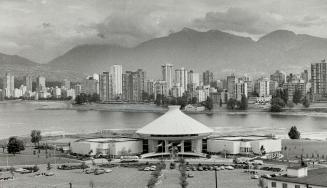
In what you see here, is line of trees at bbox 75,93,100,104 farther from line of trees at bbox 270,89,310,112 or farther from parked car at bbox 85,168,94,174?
parked car at bbox 85,168,94,174

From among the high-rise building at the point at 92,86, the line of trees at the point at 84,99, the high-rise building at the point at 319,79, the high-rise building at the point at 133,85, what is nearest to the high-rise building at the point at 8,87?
the high-rise building at the point at 92,86

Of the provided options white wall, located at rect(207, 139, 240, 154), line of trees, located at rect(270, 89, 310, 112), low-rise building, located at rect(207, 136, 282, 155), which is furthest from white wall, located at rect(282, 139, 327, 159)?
line of trees, located at rect(270, 89, 310, 112)

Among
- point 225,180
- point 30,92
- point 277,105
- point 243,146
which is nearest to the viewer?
point 225,180

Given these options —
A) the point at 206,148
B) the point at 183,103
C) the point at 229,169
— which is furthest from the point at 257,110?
the point at 229,169

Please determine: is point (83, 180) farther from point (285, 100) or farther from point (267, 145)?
point (285, 100)

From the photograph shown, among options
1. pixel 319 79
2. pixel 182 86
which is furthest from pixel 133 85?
pixel 319 79

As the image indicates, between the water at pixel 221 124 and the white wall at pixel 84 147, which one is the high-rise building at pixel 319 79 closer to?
the water at pixel 221 124
